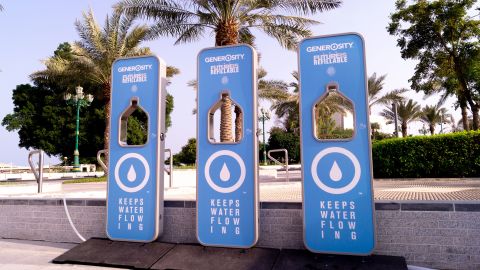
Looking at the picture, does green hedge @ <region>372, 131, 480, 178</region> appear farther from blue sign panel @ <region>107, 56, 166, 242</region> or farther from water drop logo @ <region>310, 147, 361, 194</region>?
blue sign panel @ <region>107, 56, 166, 242</region>

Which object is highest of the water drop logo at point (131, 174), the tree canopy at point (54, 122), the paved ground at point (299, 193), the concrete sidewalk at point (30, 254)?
the tree canopy at point (54, 122)

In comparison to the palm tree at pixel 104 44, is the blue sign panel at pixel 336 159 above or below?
below

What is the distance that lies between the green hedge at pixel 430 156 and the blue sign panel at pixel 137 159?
A: 1158 cm

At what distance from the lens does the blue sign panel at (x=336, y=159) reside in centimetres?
300

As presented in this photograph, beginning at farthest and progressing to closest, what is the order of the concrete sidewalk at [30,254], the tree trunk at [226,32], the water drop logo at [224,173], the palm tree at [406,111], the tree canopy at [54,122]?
1. the palm tree at [406,111]
2. the tree canopy at [54,122]
3. the tree trunk at [226,32]
4. the water drop logo at [224,173]
5. the concrete sidewalk at [30,254]

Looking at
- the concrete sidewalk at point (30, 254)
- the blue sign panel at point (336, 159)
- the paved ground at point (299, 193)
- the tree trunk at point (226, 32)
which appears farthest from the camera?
the tree trunk at point (226, 32)

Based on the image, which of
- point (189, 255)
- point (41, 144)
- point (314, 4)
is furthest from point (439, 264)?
point (41, 144)

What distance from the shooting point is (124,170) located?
12.6ft

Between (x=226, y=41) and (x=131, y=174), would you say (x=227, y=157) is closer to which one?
(x=131, y=174)

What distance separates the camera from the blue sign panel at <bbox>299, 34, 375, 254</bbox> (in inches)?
118

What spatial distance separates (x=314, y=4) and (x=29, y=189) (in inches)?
436

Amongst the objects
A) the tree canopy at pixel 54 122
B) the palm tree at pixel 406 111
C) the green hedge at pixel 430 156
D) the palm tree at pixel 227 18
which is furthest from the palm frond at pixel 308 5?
the palm tree at pixel 406 111

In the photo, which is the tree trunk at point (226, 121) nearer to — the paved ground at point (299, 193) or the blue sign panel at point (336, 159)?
the paved ground at point (299, 193)

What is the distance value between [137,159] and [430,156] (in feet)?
39.3
